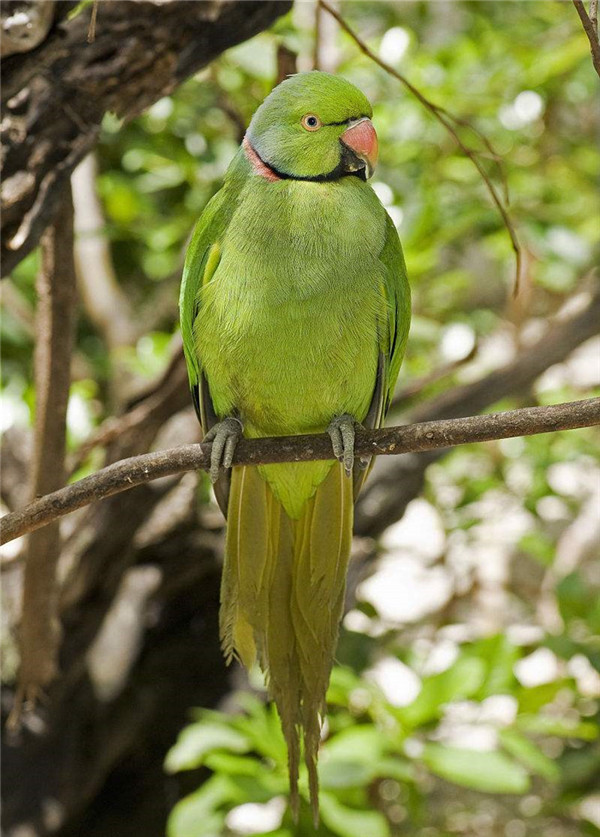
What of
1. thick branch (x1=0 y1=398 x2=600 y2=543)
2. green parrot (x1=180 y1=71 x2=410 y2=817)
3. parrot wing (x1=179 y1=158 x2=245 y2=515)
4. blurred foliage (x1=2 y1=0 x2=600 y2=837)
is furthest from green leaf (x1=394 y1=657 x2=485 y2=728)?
thick branch (x1=0 y1=398 x2=600 y2=543)

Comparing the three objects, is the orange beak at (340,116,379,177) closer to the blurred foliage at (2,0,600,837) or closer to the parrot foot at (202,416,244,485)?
the parrot foot at (202,416,244,485)

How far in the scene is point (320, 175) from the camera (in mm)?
1124

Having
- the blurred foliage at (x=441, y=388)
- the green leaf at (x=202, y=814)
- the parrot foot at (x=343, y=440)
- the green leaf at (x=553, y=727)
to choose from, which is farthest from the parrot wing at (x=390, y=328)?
the green leaf at (x=553, y=727)

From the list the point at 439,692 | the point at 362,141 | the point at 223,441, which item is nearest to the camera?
the point at 362,141

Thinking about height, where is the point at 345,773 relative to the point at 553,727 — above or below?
below

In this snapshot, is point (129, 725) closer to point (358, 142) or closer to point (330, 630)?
point (330, 630)

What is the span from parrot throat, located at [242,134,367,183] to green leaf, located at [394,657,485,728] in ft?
3.90

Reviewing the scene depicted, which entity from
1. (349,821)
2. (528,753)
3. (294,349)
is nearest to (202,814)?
(349,821)

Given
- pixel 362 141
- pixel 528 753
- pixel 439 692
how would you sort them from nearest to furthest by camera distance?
pixel 362 141
pixel 528 753
pixel 439 692

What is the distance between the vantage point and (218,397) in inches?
50.2

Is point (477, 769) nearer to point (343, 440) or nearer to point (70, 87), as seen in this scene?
point (343, 440)

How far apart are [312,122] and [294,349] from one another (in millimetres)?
281

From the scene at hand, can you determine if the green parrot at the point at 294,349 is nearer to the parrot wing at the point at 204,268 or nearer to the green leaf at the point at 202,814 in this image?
the parrot wing at the point at 204,268

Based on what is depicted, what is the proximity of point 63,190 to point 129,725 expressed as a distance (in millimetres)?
1320
